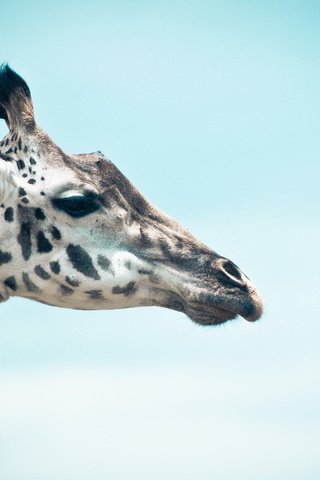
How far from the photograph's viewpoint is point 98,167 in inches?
394

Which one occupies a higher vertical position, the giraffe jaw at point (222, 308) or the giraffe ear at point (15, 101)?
the giraffe ear at point (15, 101)

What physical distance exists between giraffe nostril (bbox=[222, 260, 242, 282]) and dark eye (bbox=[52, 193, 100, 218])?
1083mm

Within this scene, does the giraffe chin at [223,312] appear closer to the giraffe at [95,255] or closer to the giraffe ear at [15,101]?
the giraffe at [95,255]

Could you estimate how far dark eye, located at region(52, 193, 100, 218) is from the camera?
380 inches

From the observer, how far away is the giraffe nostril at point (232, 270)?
9570mm

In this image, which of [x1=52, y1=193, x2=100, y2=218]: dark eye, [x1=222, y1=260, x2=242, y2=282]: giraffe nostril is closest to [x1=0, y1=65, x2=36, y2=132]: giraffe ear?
[x1=52, y1=193, x2=100, y2=218]: dark eye

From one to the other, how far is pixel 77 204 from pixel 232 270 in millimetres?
1271

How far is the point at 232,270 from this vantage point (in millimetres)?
9633

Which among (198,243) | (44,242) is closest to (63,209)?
(44,242)

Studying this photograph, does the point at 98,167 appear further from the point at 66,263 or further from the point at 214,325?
the point at 214,325

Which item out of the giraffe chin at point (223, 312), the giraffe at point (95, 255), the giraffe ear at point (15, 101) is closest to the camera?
the giraffe chin at point (223, 312)

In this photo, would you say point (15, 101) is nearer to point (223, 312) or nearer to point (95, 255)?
point (95, 255)

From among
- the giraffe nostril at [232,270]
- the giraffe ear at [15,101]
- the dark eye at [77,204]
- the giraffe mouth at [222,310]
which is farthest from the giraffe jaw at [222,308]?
the giraffe ear at [15,101]

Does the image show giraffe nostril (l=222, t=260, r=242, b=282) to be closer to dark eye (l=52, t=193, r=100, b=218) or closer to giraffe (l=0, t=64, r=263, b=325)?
giraffe (l=0, t=64, r=263, b=325)
